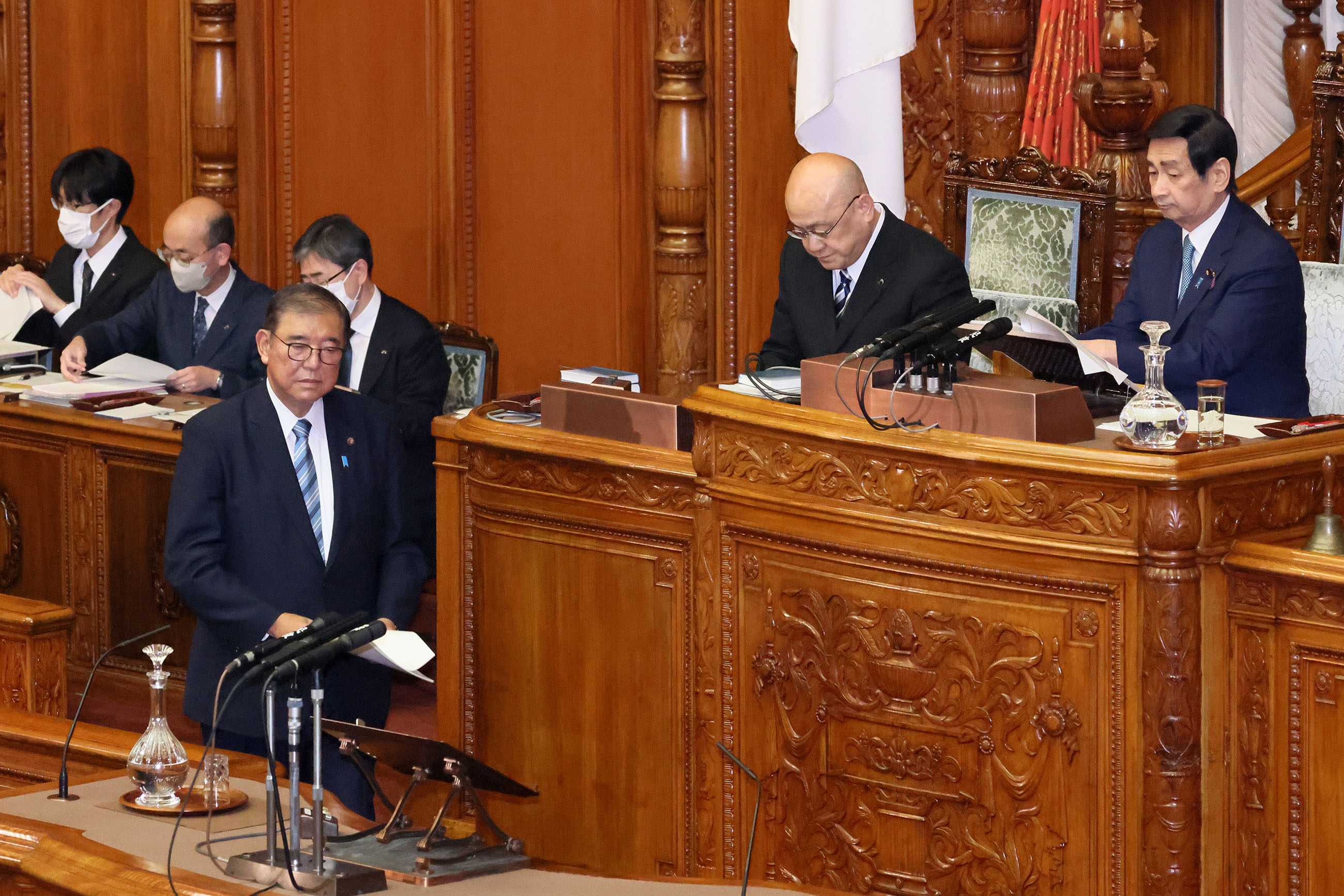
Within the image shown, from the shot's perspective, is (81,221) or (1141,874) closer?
(1141,874)

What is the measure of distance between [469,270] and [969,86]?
2.23 metres

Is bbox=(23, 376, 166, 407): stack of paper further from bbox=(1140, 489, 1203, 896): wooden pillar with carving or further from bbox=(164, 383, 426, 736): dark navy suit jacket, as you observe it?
bbox=(1140, 489, 1203, 896): wooden pillar with carving

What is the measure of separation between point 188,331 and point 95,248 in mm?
963

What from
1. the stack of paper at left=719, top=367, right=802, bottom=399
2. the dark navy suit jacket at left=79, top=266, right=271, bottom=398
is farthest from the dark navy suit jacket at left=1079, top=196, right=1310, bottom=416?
the dark navy suit jacket at left=79, top=266, right=271, bottom=398

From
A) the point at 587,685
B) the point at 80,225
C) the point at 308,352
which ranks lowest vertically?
the point at 587,685

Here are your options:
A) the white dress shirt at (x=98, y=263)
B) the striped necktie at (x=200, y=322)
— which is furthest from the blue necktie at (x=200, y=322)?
the white dress shirt at (x=98, y=263)

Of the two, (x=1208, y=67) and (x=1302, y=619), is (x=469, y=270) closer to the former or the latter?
(x=1208, y=67)

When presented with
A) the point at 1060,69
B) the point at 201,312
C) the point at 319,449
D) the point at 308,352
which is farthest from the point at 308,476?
the point at 1060,69

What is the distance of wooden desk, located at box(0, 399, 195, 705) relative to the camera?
208 inches

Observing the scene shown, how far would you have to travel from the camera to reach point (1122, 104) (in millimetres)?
5211


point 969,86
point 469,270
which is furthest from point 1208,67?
point 469,270

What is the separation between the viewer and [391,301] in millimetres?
5242

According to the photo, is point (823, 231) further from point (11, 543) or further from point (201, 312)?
point (11, 543)

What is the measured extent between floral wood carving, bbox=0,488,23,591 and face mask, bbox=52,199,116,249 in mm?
1104
